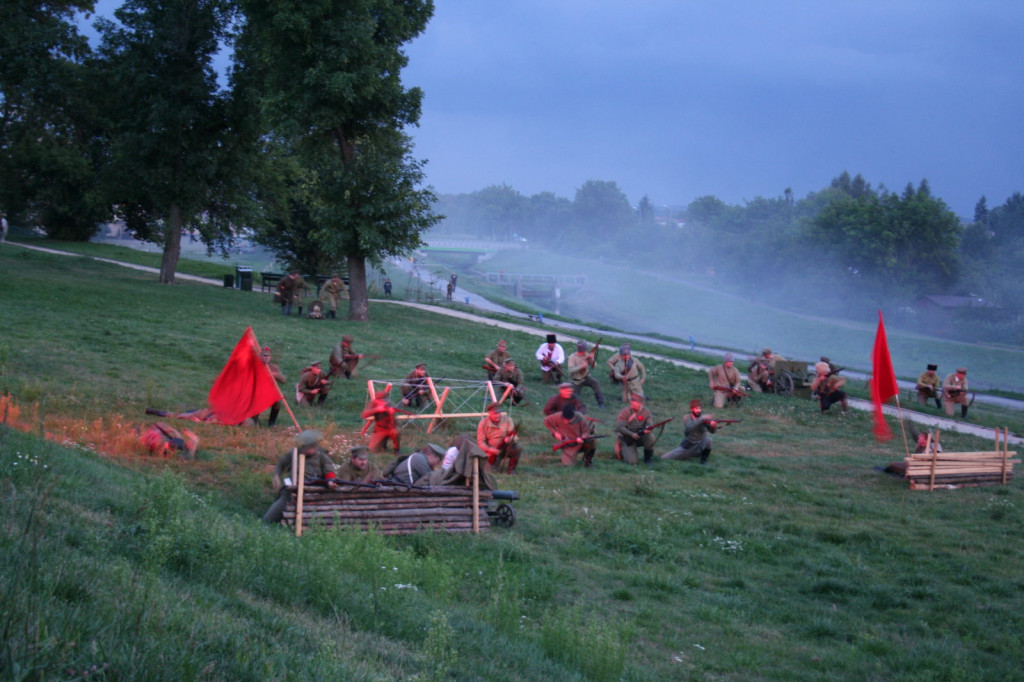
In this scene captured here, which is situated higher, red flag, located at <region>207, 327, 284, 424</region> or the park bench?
red flag, located at <region>207, 327, 284, 424</region>

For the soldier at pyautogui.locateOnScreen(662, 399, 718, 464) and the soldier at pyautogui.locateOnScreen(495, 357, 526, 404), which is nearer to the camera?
the soldier at pyautogui.locateOnScreen(662, 399, 718, 464)

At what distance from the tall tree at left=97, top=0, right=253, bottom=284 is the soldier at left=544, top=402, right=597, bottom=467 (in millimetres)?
21829

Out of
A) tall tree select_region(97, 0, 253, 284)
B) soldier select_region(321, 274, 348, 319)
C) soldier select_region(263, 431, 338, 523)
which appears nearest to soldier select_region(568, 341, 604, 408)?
soldier select_region(263, 431, 338, 523)

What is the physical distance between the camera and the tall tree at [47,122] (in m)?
27.1

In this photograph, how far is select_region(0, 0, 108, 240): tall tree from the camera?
27.1 metres

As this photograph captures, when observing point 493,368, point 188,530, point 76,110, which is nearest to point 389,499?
point 188,530

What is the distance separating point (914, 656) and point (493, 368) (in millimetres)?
13620

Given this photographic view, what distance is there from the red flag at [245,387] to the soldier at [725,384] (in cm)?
1243

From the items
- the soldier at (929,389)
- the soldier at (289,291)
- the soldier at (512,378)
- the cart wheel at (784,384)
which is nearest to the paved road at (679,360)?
the soldier at (929,389)

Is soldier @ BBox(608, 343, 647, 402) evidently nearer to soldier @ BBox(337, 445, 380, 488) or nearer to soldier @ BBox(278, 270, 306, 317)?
soldier @ BBox(337, 445, 380, 488)

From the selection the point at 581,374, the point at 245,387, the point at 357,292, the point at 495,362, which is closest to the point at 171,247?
the point at 357,292

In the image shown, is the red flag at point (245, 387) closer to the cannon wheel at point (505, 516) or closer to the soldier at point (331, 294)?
the cannon wheel at point (505, 516)

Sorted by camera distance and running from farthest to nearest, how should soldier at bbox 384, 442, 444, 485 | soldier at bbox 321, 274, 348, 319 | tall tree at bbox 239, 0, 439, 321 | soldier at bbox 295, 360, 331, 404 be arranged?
soldier at bbox 321, 274, 348, 319
tall tree at bbox 239, 0, 439, 321
soldier at bbox 295, 360, 331, 404
soldier at bbox 384, 442, 444, 485

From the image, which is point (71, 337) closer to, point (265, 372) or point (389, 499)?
point (265, 372)
